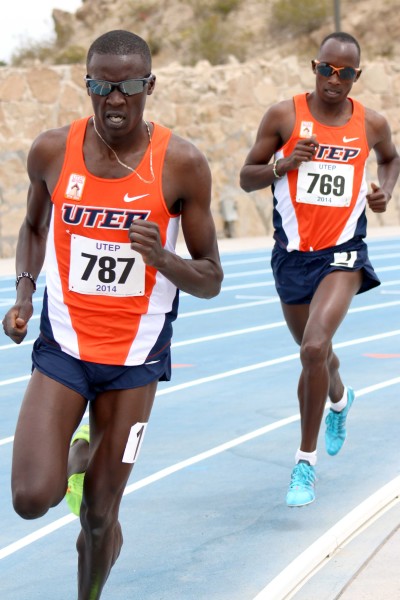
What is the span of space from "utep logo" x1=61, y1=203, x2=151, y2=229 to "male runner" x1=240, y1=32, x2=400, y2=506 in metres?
2.10

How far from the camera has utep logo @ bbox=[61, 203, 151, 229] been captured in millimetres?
4086

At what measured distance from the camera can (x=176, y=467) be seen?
643 centimetres

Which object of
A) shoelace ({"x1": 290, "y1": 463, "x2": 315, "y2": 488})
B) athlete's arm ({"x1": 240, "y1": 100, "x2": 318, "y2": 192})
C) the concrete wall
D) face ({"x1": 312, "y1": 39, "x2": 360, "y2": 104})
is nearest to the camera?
shoelace ({"x1": 290, "y1": 463, "x2": 315, "y2": 488})

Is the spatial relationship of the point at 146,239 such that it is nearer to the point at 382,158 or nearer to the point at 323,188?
the point at 323,188

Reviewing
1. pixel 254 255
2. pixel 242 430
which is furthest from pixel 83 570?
pixel 254 255

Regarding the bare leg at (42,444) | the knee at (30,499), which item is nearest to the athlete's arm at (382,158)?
the bare leg at (42,444)

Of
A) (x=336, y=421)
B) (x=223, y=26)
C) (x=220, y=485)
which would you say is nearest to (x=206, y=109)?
(x=336, y=421)

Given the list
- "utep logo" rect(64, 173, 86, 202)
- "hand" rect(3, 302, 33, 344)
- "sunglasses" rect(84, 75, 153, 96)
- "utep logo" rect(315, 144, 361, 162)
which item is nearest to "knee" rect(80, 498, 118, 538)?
"hand" rect(3, 302, 33, 344)

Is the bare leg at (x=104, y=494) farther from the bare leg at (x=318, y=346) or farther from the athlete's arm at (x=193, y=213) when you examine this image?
the bare leg at (x=318, y=346)

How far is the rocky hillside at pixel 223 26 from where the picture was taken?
50.1 metres

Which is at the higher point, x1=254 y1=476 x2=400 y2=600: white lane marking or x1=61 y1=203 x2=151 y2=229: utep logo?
x1=61 y1=203 x2=151 y2=229: utep logo

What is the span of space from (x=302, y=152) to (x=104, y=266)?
2.23 meters

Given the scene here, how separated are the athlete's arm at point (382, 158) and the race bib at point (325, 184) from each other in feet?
0.49

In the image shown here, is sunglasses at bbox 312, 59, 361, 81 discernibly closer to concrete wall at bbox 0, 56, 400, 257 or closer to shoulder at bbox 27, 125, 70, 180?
shoulder at bbox 27, 125, 70, 180
